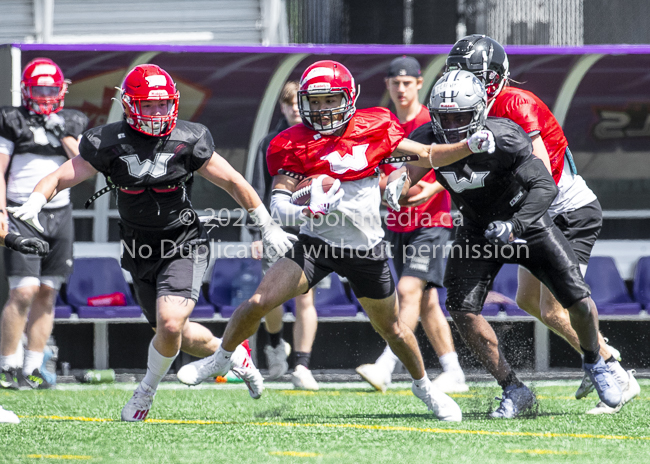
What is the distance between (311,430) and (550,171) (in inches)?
74.2

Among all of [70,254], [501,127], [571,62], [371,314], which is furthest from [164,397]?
[571,62]

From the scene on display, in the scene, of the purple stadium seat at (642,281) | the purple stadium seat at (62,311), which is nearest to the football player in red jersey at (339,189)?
the purple stadium seat at (62,311)

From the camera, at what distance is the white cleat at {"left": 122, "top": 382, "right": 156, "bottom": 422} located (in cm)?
501

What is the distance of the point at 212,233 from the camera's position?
8.48 m

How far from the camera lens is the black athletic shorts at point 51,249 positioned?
21.6ft

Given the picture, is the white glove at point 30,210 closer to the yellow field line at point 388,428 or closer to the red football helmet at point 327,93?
the yellow field line at point 388,428

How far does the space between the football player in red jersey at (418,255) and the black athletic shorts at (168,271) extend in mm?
1525

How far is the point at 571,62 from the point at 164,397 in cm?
406

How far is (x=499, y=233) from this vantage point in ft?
15.7

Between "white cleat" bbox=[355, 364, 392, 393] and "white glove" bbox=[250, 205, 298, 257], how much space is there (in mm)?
1710

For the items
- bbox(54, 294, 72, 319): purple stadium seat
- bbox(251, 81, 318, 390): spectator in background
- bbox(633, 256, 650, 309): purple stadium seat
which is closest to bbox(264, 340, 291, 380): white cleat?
bbox(251, 81, 318, 390): spectator in background

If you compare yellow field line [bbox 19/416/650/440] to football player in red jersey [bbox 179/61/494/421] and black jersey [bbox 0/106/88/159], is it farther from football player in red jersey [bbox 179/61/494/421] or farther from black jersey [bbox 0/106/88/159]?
black jersey [bbox 0/106/88/159]

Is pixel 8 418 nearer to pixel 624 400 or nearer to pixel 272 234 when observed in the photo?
pixel 272 234

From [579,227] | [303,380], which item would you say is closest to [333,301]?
[303,380]
